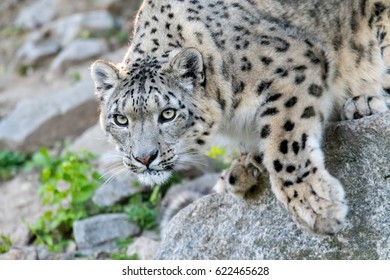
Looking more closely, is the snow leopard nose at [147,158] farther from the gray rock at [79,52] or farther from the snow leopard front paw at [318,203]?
the gray rock at [79,52]

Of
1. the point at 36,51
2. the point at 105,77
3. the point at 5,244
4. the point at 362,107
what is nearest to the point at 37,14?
the point at 36,51

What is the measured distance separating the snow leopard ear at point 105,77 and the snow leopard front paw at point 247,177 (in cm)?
89

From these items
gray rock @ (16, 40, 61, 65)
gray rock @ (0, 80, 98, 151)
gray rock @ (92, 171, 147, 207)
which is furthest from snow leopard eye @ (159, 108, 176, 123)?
gray rock @ (16, 40, 61, 65)

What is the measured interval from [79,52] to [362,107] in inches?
315

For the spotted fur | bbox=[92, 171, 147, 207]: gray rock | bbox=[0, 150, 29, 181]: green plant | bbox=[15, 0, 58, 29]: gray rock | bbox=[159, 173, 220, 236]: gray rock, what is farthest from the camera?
bbox=[15, 0, 58, 29]: gray rock

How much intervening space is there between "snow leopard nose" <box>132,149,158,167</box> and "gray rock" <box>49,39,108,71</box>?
7.91 metres

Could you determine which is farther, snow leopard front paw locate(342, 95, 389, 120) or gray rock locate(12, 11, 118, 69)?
gray rock locate(12, 11, 118, 69)

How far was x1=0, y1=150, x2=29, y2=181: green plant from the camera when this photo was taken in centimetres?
895

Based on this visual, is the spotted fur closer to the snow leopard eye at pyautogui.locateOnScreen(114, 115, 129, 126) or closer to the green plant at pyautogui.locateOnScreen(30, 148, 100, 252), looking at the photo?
the snow leopard eye at pyautogui.locateOnScreen(114, 115, 129, 126)

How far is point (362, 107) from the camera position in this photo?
451cm

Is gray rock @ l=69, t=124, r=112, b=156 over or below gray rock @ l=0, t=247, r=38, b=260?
below

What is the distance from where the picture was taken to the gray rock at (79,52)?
1184cm

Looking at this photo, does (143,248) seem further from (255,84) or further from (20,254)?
(255,84)

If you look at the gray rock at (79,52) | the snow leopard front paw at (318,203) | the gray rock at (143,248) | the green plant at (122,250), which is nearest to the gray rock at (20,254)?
the green plant at (122,250)
